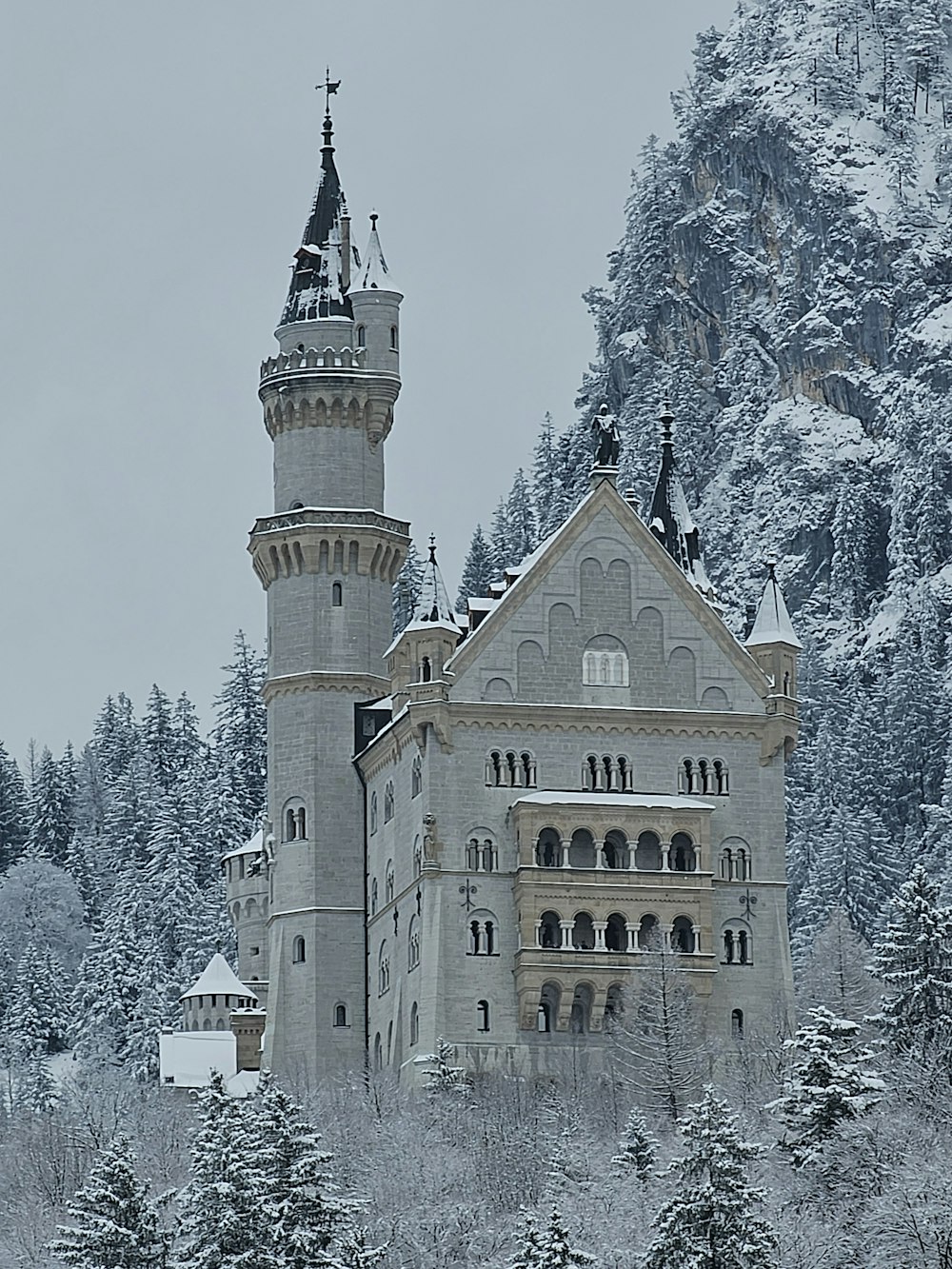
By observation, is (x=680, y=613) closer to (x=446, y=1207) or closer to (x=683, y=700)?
(x=683, y=700)

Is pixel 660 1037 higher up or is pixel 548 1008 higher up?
pixel 548 1008

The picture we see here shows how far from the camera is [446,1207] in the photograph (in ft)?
312

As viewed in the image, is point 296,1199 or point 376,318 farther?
point 376,318

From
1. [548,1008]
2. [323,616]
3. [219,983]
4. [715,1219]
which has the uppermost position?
[323,616]

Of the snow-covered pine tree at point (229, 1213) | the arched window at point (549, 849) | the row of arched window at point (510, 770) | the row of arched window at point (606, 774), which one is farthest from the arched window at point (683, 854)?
the snow-covered pine tree at point (229, 1213)

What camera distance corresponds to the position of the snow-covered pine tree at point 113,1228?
8394 cm

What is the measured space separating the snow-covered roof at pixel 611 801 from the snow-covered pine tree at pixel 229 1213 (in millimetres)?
42341

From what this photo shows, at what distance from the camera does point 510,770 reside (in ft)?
414

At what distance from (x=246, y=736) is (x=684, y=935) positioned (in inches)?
2825

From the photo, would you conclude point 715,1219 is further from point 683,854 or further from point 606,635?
point 606,635

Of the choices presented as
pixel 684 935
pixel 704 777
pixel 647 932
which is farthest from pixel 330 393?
pixel 684 935

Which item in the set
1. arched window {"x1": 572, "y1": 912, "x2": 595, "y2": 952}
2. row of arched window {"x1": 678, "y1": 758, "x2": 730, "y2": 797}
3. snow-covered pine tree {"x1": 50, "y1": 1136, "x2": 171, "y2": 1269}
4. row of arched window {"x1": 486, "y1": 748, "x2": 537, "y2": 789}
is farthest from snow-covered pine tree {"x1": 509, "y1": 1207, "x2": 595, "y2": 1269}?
row of arched window {"x1": 678, "y1": 758, "x2": 730, "y2": 797}

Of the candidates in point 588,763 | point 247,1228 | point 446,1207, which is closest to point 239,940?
point 588,763

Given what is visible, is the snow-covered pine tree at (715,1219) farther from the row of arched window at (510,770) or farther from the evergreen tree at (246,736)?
the evergreen tree at (246,736)
